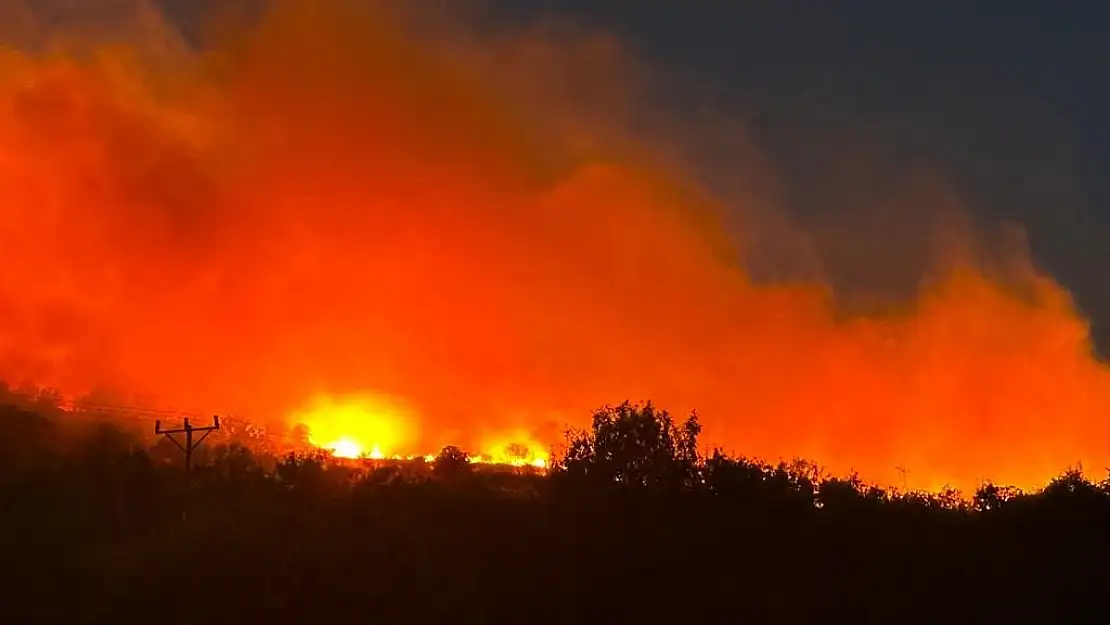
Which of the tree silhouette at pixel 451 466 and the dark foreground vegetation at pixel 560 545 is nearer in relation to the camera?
the dark foreground vegetation at pixel 560 545

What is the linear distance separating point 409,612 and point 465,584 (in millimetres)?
2095

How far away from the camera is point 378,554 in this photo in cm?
3272

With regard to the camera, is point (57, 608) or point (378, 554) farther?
point (378, 554)

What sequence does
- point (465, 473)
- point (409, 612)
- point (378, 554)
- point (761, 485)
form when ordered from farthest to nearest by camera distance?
point (465, 473), point (761, 485), point (378, 554), point (409, 612)

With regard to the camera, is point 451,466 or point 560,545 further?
point 451,466

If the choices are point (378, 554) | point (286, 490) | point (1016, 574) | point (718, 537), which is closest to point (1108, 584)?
point (1016, 574)

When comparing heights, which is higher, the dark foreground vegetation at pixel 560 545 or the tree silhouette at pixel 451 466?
the tree silhouette at pixel 451 466

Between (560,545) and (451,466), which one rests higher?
(451,466)

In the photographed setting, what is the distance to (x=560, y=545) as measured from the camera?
33.5 meters

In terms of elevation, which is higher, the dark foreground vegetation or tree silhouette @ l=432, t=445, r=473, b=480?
tree silhouette @ l=432, t=445, r=473, b=480

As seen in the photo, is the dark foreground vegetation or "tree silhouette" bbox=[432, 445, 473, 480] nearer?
the dark foreground vegetation

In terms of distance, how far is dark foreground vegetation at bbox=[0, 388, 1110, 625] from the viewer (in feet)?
102

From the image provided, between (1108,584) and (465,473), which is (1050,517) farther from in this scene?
(465,473)

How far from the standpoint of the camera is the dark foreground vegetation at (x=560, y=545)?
30953 millimetres
